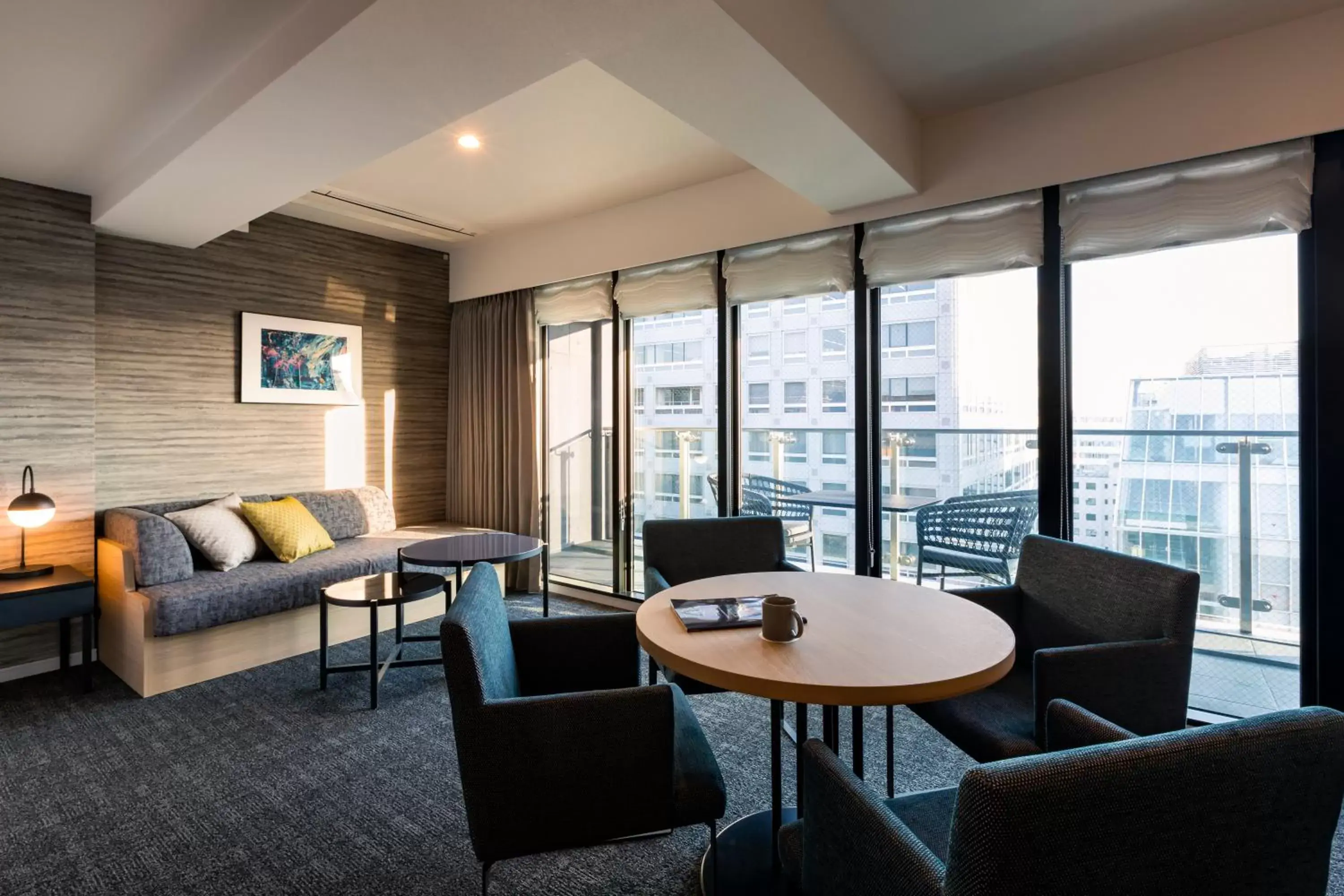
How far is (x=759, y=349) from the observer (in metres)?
3.87

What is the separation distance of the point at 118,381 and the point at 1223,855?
4726mm

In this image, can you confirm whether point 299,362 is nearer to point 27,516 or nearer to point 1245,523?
point 27,516

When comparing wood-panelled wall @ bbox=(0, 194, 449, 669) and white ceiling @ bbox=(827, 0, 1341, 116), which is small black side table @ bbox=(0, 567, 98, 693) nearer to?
wood-panelled wall @ bbox=(0, 194, 449, 669)

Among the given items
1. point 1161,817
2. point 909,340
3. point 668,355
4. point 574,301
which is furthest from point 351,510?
point 1161,817

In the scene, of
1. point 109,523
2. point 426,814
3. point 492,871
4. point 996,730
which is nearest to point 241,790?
point 426,814

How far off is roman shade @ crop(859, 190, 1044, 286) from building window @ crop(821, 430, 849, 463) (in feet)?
2.66

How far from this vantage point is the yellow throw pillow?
371 centimetres

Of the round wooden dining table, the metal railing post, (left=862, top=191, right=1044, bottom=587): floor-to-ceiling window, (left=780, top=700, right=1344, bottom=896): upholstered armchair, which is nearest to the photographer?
(left=780, top=700, right=1344, bottom=896): upholstered armchair

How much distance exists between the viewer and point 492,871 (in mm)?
1830

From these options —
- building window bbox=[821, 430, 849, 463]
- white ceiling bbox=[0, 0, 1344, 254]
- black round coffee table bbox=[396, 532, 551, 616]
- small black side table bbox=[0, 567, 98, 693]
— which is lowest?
small black side table bbox=[0, 567, 98, 693]

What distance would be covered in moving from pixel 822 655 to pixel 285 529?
345cm

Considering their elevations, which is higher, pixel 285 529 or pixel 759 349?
pixel 759 349

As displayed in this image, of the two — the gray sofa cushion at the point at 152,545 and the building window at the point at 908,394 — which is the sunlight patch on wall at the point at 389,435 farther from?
the building window at the point at 908,394

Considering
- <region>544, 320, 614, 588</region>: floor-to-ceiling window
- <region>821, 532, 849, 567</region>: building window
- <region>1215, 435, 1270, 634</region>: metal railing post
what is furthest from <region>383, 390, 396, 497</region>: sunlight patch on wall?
<region>1215, 435, 1270, 634</region>: metal railing post
